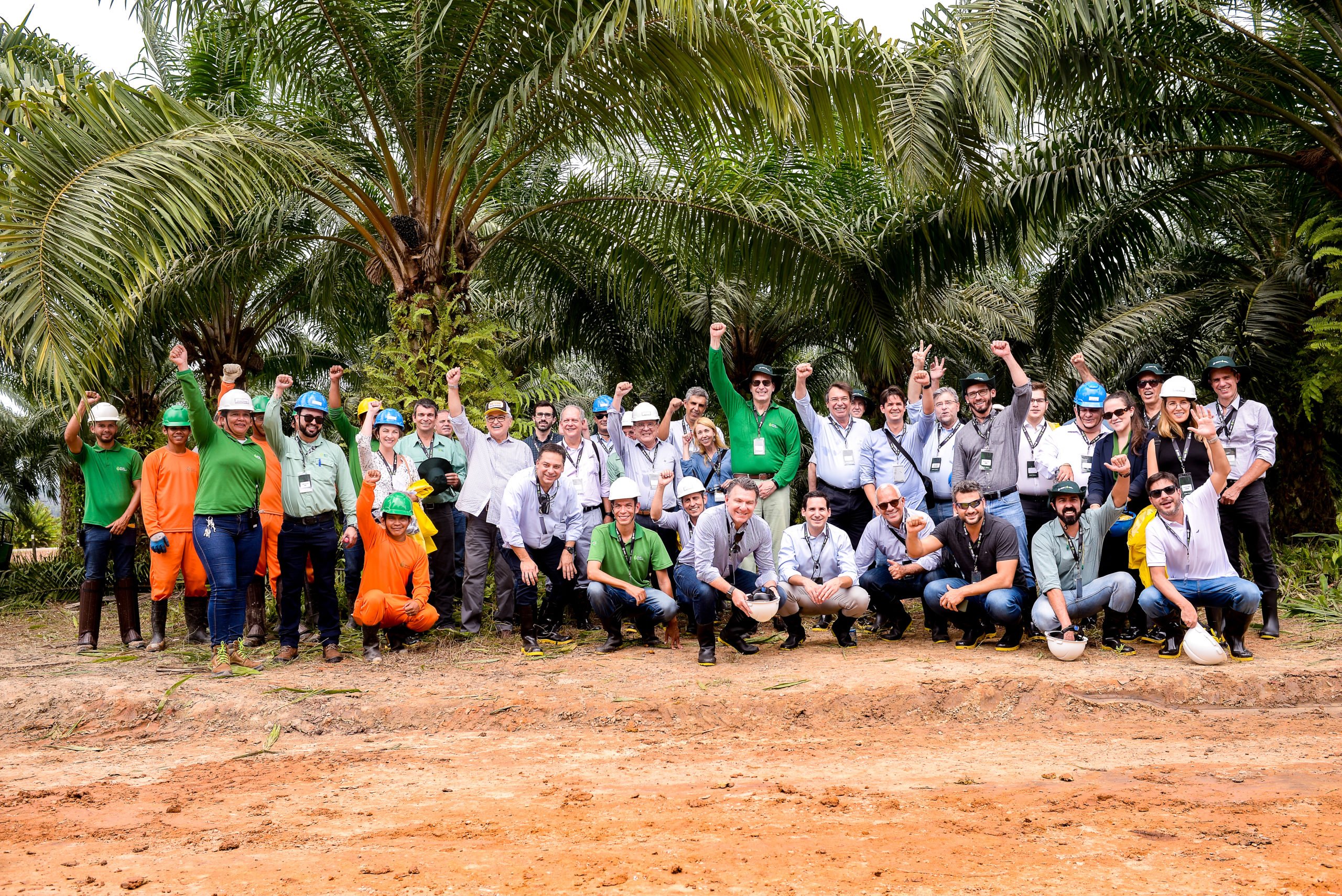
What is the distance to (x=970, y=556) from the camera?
305 inches

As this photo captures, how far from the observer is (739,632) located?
782 centimetres

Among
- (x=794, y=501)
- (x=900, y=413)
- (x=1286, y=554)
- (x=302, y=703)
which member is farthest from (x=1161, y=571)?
(x=794, y=501)

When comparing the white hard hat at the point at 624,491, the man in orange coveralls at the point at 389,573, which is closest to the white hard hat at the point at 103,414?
the man in orange coveralls at the point at 389,573

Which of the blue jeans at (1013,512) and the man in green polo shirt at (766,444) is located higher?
the man in green polo shirt at (766,444)

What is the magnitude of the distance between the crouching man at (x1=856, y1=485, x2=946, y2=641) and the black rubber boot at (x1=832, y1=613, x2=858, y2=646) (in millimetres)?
311

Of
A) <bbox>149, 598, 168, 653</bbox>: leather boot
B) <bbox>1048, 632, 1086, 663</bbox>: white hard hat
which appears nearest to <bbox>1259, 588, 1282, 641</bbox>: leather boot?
<bbox>1048, 632, 1086, 663</bbox>: white hard hat

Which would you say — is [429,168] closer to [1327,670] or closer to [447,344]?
[447,344]

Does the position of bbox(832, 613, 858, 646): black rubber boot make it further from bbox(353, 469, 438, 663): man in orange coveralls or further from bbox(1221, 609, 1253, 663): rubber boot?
bbox(353, 469, 438, 663): man in orange coveralls

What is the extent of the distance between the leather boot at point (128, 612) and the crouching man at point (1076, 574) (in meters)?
6.95

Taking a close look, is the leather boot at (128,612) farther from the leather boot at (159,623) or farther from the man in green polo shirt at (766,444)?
the man in green polo shirt at (766,444)

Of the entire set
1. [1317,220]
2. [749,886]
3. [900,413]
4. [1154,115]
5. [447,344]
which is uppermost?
[1154,115]

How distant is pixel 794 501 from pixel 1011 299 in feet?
18.2

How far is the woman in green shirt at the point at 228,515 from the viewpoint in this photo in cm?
729

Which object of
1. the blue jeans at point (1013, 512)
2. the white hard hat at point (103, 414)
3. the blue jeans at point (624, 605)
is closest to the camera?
the blue jeans at point (624, 605)
